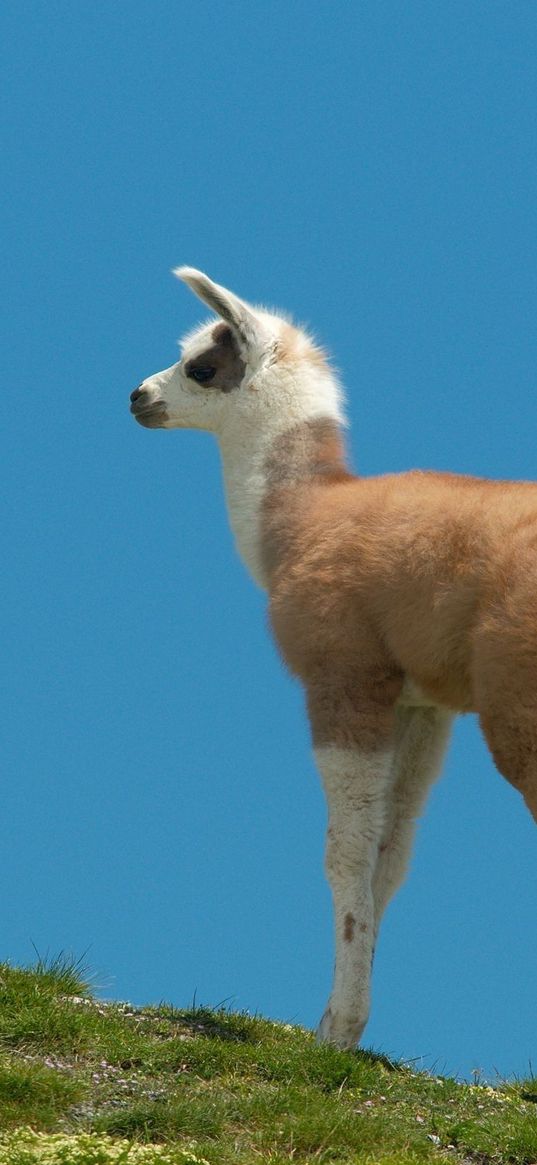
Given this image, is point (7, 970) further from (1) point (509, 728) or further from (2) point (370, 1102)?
(1) point (509, 728)

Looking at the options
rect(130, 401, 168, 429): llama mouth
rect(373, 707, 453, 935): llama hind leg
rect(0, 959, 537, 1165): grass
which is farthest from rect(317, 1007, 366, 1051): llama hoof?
rect(130, 401, 168, 429): llama mouth

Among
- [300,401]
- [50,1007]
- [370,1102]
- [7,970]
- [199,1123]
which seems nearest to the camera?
[199,1123]

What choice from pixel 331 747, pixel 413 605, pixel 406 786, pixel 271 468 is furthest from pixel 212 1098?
pixel 271 468

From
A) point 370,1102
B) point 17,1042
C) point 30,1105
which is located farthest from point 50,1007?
point 370,1102

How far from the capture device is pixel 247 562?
35.6 feet

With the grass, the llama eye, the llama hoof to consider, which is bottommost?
the grass

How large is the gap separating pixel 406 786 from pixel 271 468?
2.43 meters

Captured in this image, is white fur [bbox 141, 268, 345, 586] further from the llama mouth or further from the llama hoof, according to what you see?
the llama hoof

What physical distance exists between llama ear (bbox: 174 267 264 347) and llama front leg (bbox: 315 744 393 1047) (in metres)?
3.24

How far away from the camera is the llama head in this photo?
10820mm

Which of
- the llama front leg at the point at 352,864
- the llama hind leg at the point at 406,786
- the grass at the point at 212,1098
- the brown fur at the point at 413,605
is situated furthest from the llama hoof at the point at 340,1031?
the brown fur at the point at 413,605

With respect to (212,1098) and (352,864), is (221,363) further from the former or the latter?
(212,1098)

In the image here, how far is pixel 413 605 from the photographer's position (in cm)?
899

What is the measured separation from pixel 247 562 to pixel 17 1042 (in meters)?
3.80
